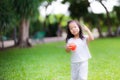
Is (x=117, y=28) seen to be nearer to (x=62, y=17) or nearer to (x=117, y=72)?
(x=62, y=17)

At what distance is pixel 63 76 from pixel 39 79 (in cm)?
61

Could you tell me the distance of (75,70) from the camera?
16.7 feet

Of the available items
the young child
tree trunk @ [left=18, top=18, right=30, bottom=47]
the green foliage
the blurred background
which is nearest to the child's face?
the young child

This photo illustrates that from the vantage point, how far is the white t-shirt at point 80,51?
5.07 metres

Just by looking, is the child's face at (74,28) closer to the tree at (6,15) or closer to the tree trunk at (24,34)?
the tree at (6,15)

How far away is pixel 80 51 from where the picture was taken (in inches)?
201

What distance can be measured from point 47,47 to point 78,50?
11.0m

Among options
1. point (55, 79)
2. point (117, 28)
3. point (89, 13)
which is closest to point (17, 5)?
point (55, 79)

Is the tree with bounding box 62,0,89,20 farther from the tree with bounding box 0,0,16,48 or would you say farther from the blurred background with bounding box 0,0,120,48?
the tree with bounding box 0,0,16,48

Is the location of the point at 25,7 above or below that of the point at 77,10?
above

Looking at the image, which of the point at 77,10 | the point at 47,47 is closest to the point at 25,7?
the point at 47,47

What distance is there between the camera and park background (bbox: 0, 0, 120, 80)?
7.63 m

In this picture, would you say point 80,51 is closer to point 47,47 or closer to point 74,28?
point 74,28

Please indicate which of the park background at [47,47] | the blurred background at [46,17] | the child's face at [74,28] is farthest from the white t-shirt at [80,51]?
the blurred background at [46,17]
